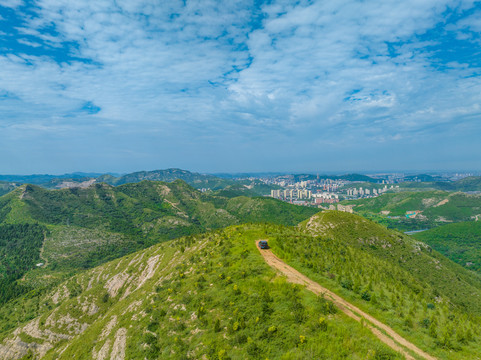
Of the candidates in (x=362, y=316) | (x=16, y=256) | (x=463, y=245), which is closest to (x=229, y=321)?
(x=362, y=316)

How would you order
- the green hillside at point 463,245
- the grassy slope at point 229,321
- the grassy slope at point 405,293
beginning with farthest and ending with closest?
the green hillside at point 463,245, the grassy slope at point 405,293, the grassy slope at point 229,321

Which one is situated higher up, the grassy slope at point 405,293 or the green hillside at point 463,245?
the grassy slope at point 405,293

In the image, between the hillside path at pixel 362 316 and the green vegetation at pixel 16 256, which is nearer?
the hillside path at pixel 362 316

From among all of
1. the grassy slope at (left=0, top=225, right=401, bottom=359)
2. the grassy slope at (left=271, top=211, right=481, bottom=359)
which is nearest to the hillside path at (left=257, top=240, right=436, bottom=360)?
the grassy slope at (left=271, top=211, right=481, bottom=359)

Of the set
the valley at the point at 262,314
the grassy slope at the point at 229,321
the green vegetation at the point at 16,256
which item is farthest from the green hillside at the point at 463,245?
the green vegetation at the point at 16,256

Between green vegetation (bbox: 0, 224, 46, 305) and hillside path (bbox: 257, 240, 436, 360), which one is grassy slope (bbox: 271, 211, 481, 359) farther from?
green vegetation (bbox: 0, 224, 46, 305)

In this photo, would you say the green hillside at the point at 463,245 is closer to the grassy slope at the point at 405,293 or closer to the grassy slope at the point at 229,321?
the grassy slope at the point at 405,293

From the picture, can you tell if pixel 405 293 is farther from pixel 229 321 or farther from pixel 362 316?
pixel 229 321

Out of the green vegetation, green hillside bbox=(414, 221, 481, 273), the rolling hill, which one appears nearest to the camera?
the rolling hill

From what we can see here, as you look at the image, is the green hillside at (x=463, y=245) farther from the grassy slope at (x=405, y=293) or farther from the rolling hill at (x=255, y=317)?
the rolling hill at (x=255, y=317)

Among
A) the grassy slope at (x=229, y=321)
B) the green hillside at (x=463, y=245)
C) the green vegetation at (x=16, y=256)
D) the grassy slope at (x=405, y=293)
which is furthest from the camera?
the green hillside at (x=463, y=245)
